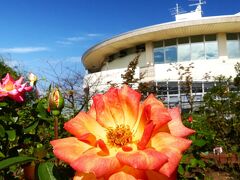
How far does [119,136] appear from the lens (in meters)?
0.87

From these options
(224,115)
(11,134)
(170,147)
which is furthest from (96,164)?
(224,115)

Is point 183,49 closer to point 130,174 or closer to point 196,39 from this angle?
point 196,39

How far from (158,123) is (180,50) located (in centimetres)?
3135

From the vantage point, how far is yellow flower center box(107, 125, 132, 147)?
0.85m

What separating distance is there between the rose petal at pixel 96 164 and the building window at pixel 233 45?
30888 mm

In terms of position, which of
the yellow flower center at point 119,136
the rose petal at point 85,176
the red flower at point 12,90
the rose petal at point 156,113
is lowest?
the rose petal at point 85,176

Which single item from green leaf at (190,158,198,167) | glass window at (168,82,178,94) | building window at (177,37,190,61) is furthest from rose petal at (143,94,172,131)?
building window at (177,37,190,61)

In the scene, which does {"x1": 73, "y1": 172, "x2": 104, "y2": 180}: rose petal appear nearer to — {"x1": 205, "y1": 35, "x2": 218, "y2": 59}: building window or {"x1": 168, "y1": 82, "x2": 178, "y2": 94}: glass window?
{"x1": 168, "y1": 82, "x2": 178, "y2": 94}: glass window

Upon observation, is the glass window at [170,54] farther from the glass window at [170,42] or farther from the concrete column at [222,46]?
the concrete column at [222,46]

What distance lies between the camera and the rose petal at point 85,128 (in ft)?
2.83

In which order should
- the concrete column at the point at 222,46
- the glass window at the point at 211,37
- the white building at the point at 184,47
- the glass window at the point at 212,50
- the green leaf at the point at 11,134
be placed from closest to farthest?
the green leaf at the point at 11,134 → the white building at the point at 184,47 → the concrete column at the point at 222,46 → the glass window at the point at 212,50 → the glass window at the point at 211,37

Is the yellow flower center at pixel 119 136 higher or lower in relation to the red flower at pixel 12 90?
lower

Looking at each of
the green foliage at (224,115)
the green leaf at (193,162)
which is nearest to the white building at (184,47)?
the green foliage at (224,115)

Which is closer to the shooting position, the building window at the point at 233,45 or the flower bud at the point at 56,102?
the flower bud at the point at 56,102
